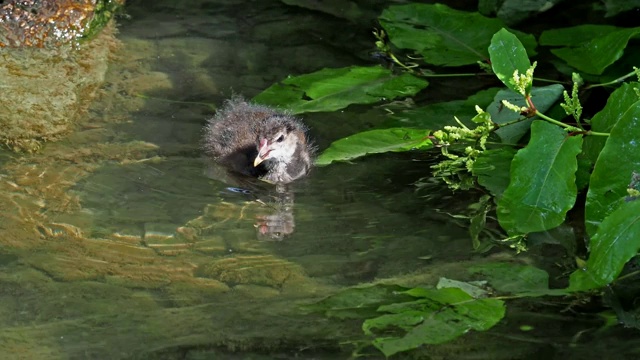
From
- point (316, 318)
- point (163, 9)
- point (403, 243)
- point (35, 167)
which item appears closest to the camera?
point (316, 318)

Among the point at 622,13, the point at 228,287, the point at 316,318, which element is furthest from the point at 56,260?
the point at 622,13

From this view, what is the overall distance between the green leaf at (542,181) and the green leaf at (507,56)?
11.9 inches

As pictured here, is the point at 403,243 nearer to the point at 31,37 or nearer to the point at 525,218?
the point at 525,218

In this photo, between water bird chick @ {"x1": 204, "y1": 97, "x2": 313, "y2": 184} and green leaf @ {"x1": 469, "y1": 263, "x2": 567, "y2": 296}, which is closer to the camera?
green leaf @ {"x1": 469, "y1": 263, "x2": 567, "y2": 296}

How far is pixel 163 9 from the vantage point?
7.01m

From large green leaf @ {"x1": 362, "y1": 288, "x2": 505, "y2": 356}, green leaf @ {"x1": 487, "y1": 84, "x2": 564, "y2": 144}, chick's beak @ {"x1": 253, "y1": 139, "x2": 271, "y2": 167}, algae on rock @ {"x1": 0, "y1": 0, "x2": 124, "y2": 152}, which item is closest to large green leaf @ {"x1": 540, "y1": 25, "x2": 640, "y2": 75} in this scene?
green leaf @ {"x1": 487, "y1": 84, "x2": 564, "y2": 144}

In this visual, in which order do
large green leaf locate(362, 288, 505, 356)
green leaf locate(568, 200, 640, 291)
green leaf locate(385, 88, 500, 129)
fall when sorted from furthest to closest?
green leaf locate(385, 88, 500, 129), green leaf locate(568, 200, 640, 291), large green leaf locate(362, 288, 505, 356)

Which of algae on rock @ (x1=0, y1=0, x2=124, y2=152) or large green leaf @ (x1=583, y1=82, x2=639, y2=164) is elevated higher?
large green leaf @ (x1=583, y1=82, x2=639, y2=164)

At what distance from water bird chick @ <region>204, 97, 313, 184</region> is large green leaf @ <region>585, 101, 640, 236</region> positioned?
1.85 metres

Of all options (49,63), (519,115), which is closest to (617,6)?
(519,115)

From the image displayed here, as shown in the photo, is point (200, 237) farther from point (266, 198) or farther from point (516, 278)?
point (516, 278)

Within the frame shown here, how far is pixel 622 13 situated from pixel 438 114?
1730mm

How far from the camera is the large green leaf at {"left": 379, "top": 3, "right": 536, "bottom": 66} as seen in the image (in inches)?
217

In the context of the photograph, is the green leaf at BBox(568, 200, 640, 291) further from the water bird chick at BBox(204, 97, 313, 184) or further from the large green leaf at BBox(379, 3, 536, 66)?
the water bird chick at BBox(204, 97, 313, 184)
